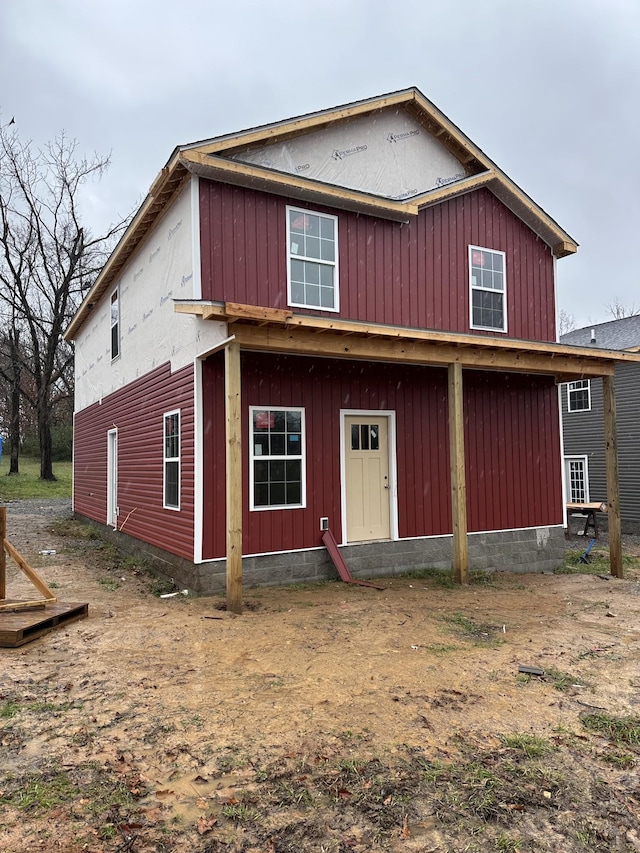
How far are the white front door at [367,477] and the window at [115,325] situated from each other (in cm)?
603

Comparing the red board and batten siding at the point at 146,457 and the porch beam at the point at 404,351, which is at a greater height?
the porch beam at the point at 404,351

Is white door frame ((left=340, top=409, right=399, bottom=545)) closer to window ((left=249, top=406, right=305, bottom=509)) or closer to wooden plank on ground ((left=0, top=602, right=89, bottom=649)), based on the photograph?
window ((left=249, top=406, right=305, bottom=509))

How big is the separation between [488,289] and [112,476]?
353 inches

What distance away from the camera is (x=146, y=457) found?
1064 cm

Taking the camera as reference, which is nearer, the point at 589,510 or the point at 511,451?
the point at 511,451

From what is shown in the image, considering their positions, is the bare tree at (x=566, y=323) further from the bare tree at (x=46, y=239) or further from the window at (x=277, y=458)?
the window at (x=277, y=458)

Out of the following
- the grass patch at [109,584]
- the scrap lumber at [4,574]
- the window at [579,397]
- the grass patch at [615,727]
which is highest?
the window at [579,397]

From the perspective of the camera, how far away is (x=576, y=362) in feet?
31.9

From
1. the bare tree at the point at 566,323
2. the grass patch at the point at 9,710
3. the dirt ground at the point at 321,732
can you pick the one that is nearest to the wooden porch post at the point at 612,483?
the dirt ground at the point at 321,732

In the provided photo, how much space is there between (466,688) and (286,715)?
4.87ft

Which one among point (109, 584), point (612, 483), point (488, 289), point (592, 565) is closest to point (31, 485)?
point (109, 584)

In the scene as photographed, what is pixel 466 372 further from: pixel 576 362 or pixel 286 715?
pixel 286 715

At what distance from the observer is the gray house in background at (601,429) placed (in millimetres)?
17594

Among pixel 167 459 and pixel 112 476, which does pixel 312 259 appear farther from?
pixel 112 476
